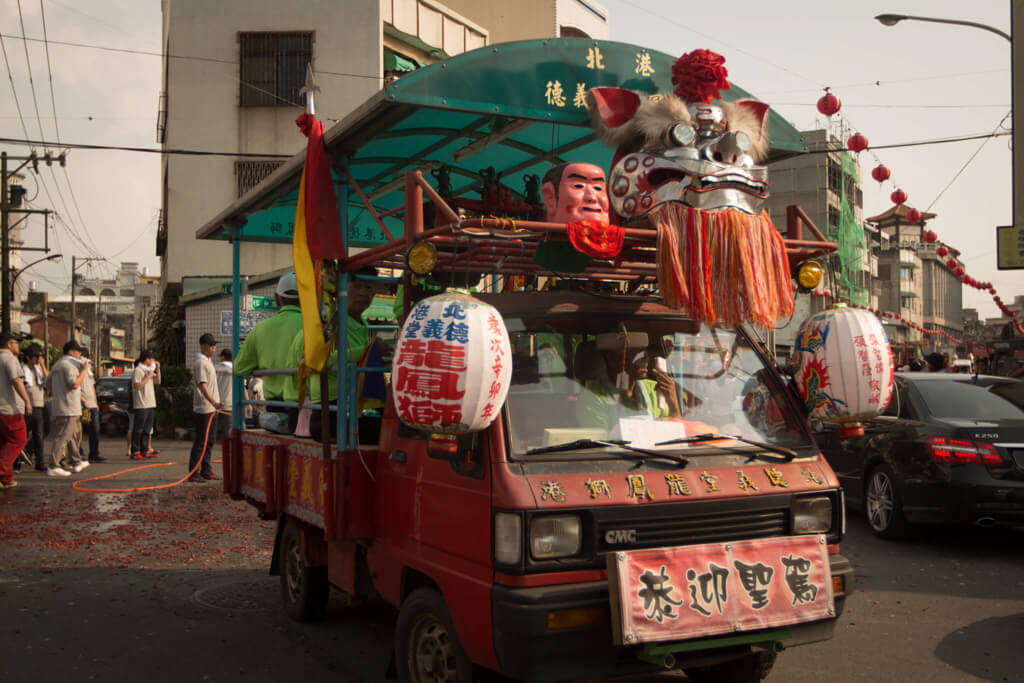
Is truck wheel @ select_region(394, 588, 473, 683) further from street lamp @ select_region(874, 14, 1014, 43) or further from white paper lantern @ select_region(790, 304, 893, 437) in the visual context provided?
street lamp @ select_region(874, 14, 1014, 43)

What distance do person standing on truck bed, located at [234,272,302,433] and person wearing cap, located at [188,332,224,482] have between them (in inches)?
246

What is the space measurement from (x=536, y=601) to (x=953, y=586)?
4.47m

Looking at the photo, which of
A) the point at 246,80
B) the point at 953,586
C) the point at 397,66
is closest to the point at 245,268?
the point at 246,80

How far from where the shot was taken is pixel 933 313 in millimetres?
84312

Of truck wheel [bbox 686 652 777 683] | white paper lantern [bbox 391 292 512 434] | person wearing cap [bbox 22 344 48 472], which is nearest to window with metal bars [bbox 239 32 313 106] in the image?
person wearing cap [bbox 22 344 48 472]

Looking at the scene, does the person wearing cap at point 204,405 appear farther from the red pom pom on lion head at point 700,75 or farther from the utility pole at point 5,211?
the utility pole at point 5,211

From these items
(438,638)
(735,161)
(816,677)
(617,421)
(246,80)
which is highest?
(246,80)

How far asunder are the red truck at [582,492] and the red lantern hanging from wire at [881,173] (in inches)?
606

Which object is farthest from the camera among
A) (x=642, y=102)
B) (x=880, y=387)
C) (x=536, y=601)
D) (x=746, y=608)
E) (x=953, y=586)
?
(x=953, y=586)

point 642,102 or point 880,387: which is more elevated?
point 642,102

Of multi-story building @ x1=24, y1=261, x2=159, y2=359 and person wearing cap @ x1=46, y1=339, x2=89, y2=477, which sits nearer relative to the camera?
person wearing cap @ x1=46, y1=339, x2=89, y2=477

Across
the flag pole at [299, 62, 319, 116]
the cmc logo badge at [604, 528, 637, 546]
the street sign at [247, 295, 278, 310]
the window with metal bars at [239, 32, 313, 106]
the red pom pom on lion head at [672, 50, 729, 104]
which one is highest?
the window with metal bars at [239, 32, 313, 106]

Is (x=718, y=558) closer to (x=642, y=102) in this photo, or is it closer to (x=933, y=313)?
(x=642, y=102)

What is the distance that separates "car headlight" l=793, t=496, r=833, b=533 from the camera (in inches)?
151
